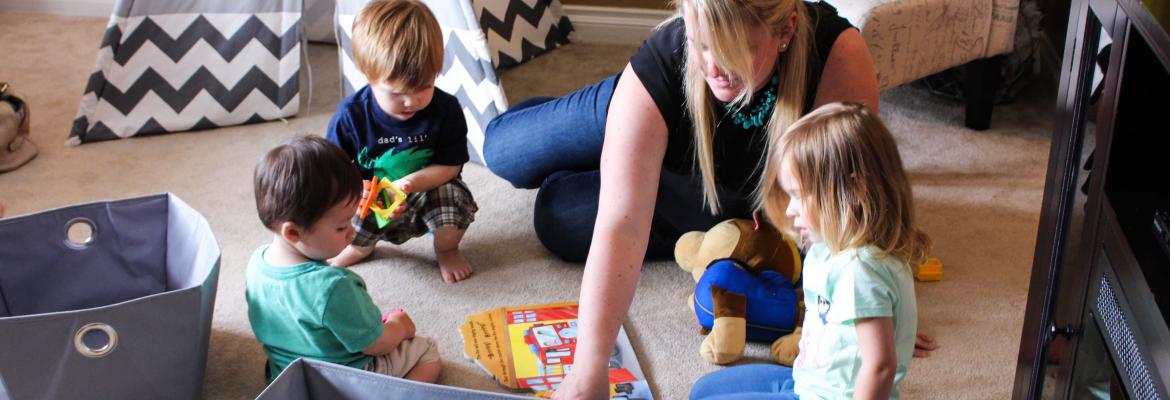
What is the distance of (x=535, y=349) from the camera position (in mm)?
1775

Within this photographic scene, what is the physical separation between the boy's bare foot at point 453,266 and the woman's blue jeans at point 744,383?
56cm

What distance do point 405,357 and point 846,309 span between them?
0.73 m

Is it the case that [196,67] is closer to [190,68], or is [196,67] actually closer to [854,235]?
[190,68]

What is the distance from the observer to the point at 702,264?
1872 millimetres

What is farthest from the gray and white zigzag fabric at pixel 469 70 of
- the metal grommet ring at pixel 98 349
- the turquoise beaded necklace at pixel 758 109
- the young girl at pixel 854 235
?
the young girl at pixel 854 235

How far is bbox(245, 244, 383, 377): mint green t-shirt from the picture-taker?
1514 mm

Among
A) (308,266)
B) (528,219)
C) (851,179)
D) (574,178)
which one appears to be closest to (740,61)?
(851,179)

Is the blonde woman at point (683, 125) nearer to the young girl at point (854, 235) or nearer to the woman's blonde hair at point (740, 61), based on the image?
the woman's blonde hair at point (740, 61)

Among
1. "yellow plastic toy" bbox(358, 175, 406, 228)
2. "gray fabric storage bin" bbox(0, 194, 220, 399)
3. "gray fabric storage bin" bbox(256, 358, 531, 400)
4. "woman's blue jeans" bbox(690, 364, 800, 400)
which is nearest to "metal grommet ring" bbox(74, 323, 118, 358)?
"gray fabric storage bin" bbox(0, 194, 220, 399)

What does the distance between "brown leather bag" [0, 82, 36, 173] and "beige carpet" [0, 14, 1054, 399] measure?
1.1 inches

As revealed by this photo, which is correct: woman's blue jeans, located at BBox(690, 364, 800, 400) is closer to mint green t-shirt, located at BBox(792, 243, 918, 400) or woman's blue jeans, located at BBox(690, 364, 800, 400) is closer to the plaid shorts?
mint green t-shirt, located at BBox(792, 243, 918, 400)

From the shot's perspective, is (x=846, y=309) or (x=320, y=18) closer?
(x=846, y=309)

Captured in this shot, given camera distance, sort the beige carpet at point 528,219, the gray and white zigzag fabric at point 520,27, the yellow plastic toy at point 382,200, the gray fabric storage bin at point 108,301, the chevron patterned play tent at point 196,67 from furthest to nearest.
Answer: the gray and white zigzag fabric at point 520,27 → the chevron patterned play tent at point 196,67 → the yellow plastic toy at point 382,200 → the beige carpet at point 528,219 → the gray fabric storage bin at point 108,301

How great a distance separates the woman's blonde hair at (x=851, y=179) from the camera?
121cm
